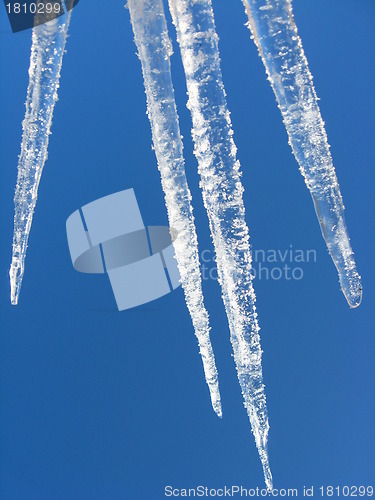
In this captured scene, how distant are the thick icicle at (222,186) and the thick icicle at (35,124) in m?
0.32

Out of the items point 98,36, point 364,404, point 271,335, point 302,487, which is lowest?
point 302,487

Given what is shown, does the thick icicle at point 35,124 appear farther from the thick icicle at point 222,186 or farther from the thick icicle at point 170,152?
the thick icicle at point 222,186

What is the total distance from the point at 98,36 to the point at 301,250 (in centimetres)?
76

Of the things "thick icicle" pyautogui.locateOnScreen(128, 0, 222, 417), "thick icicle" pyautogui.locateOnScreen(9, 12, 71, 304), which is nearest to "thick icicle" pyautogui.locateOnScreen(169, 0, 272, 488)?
"thick icicle" pyautogui.locateOnScreen(128, 0, 222, 417)

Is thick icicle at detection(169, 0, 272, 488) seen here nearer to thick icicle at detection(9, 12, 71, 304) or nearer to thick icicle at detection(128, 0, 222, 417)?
thick icicle at detection(128, 0, 222, 417)

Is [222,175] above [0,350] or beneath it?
above

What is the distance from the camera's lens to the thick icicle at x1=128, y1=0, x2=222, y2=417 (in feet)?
3.54

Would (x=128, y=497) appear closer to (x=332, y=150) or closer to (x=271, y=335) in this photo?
(x=271, y=335)

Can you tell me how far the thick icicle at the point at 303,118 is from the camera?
104cm

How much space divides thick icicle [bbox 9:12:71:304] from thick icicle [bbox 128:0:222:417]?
0.21 metres

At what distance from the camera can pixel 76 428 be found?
114 cm

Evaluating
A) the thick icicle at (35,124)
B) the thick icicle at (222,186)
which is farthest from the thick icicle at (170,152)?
the thick icicle at (35,124)

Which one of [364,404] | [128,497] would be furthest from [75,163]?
[364,404]

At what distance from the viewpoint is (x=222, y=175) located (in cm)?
108
